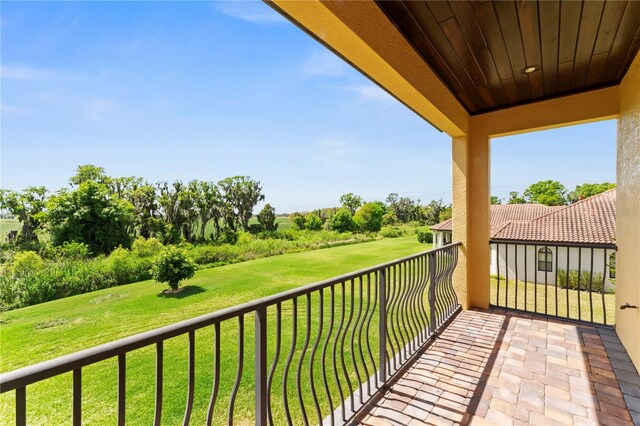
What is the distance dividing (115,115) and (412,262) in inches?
857

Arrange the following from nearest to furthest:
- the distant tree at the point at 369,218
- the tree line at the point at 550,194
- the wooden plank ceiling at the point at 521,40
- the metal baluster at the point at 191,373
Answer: the metal baluster at the point at 191,373 → the wooden plank ceiling at the point at 521,40 → the distant tree at the point at 369,218 → the tree line at the point at 550,194

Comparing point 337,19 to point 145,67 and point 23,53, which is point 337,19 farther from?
point 23,53

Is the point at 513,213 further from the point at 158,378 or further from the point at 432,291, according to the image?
the point at 158,378

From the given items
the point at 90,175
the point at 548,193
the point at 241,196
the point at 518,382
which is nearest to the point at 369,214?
the point at 241,196

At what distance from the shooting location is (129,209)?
19.1m

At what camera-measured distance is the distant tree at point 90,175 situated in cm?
2075

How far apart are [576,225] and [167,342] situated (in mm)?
15111

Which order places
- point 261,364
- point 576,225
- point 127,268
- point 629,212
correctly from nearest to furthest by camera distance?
point 261,364, point 629,212, point 576,225, point 127,268

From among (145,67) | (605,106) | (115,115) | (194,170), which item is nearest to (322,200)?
(194,170)

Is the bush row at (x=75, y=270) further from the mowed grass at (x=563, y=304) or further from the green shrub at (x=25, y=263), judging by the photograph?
the mowed grass at (x=563, y=304)

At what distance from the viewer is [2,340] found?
772 cm

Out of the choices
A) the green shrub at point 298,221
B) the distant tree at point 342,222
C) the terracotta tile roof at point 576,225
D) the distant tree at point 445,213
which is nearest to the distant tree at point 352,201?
the distant tree at point 342,222

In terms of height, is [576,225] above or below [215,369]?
above

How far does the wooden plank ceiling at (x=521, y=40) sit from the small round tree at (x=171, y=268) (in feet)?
35.9
